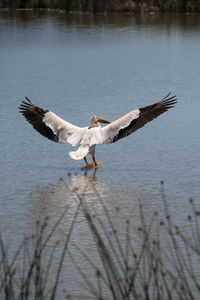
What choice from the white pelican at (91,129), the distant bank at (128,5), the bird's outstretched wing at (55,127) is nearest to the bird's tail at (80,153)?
the white pelican at (91,129)

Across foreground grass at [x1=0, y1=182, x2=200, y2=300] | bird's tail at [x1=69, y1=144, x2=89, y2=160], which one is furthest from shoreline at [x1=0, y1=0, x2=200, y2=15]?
foreground grass at [x1=0, y1=182, x2=200, y2=300]

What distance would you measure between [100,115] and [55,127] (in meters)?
1.97

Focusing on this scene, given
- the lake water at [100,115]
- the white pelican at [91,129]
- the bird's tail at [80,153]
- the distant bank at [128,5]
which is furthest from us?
the distant bank at [128,5]

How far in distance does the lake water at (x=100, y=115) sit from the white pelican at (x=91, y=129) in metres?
0.28

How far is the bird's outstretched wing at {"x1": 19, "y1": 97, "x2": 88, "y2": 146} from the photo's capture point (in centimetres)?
713

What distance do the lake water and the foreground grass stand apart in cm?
24

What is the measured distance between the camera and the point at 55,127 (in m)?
7.26

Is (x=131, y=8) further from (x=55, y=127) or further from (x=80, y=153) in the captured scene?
(x=80, y=153)

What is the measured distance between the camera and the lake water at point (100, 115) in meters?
5.86

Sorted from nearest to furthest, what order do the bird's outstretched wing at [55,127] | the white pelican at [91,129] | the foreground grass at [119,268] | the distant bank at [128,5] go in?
the foreground grass at [119,268], the white pelican at [91,129], the bird's outstretched wing at [55,127], the distant bank at [128,5]

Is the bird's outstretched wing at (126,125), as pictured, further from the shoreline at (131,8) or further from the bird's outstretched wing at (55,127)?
the shoreline at (131,8)

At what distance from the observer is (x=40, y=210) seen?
568 cm

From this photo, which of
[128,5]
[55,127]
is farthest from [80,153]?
[128,5]

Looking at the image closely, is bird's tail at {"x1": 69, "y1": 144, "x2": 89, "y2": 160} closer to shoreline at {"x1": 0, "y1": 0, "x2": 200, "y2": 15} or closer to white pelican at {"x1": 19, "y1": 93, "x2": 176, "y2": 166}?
white pelican at {"x1": 19, "y1": 93, "x2": 176, "y2": 166}
